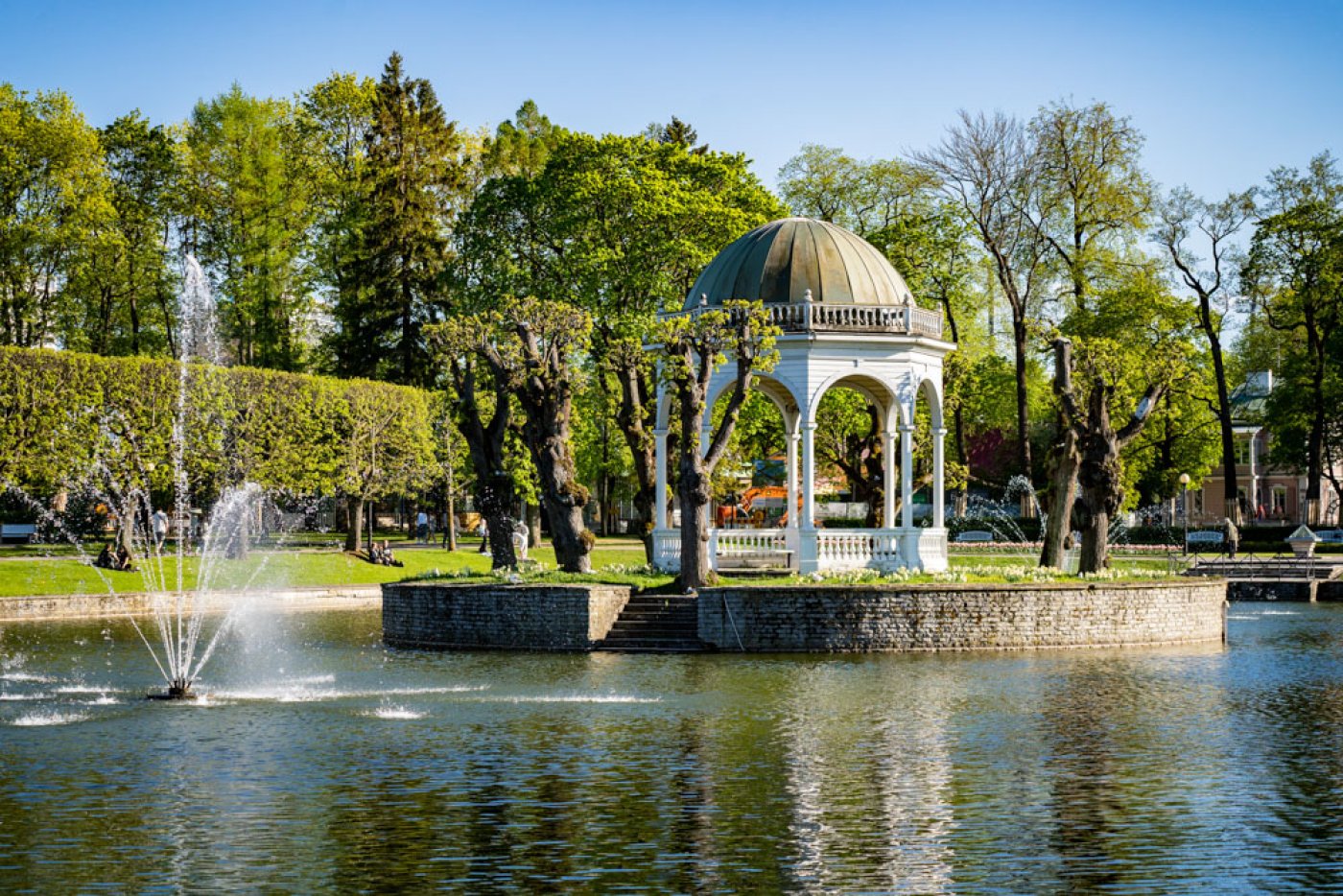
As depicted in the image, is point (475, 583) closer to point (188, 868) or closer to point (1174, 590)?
point (1174, 590)

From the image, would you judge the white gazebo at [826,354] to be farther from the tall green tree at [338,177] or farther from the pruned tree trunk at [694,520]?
the tall green tree at [338,177]

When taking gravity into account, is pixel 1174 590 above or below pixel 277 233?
below

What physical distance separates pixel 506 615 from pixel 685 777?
15.7 m

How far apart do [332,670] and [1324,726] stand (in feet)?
54.7

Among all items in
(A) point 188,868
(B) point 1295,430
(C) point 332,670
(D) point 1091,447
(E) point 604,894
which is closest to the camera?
(E) point 604,894

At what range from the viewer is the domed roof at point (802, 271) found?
125 ft

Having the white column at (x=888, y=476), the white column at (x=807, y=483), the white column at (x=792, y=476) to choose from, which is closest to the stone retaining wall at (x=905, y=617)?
the white column at (x=807, y=483)

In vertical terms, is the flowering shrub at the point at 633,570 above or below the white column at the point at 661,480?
below

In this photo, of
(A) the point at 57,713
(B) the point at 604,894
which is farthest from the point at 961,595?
(B) the point at 604,894

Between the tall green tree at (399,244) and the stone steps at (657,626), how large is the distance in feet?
118

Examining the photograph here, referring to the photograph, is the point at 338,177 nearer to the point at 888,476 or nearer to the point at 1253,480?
the point at 888,476

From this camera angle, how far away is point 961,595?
31.3 meters

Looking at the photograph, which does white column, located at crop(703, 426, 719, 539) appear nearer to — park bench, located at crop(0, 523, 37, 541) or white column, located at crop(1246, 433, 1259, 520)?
park bench, located at crop(0, 523, 37, 541)

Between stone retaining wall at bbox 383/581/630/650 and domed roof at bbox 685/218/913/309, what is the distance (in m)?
8.91
